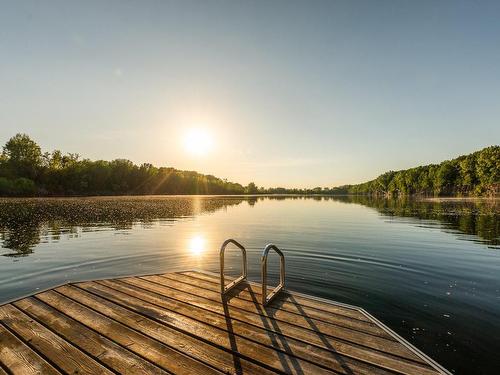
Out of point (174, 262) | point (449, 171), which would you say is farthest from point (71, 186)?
point (449, 171)

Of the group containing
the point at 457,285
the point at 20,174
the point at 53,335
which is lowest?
the point at 457,285

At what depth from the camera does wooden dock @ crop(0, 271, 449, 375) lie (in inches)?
182

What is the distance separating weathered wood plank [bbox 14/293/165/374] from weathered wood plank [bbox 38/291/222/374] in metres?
0.12

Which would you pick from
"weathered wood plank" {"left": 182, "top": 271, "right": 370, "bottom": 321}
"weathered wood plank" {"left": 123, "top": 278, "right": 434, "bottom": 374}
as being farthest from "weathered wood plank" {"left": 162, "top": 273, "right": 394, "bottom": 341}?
"weathered wood plank" {"left": 123, "top": 278, "right": 434, "bottom": 374}

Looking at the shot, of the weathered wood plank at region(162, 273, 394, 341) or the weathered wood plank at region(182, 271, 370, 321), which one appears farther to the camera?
the weathered wood plank at region(182, 271, 370, 321)

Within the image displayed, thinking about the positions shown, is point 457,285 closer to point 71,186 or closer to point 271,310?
point 271,310

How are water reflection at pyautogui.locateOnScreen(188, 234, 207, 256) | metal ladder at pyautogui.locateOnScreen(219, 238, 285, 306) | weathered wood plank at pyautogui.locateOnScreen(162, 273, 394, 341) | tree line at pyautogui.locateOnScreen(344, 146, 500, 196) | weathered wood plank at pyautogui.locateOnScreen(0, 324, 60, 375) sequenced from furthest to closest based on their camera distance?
tree line at pyautogui.locateOnScreen(344, 146, 500, 196) < water reflection at pyautogui.locateOnScreen(188, 234, 207, 256) < metal ladder at pyautogui.locateOnScreen(219, 238, 285, 306) < weathered wood plank at pyautogui.locateOnScreen(162, 273, 394, 341) < weathered wood plank at pyautogui.locateOnScreen(0, 324, 60, 375)

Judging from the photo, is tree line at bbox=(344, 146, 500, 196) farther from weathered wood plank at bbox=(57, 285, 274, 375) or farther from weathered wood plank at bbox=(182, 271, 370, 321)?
weathered wood plank at bbox=(57, 285, 274, 375)

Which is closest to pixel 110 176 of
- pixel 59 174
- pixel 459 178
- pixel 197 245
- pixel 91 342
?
pixel 59 174

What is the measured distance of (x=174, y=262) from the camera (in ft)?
49.5

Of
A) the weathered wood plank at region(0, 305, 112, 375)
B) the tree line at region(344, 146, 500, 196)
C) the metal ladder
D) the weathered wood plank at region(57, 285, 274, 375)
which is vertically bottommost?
the weathered wood plank at region(0, 305, 112, 375)

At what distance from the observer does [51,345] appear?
17.5ft

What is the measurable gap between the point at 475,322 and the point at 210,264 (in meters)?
10.7

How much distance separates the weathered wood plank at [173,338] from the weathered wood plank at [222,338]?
0.15 meters
